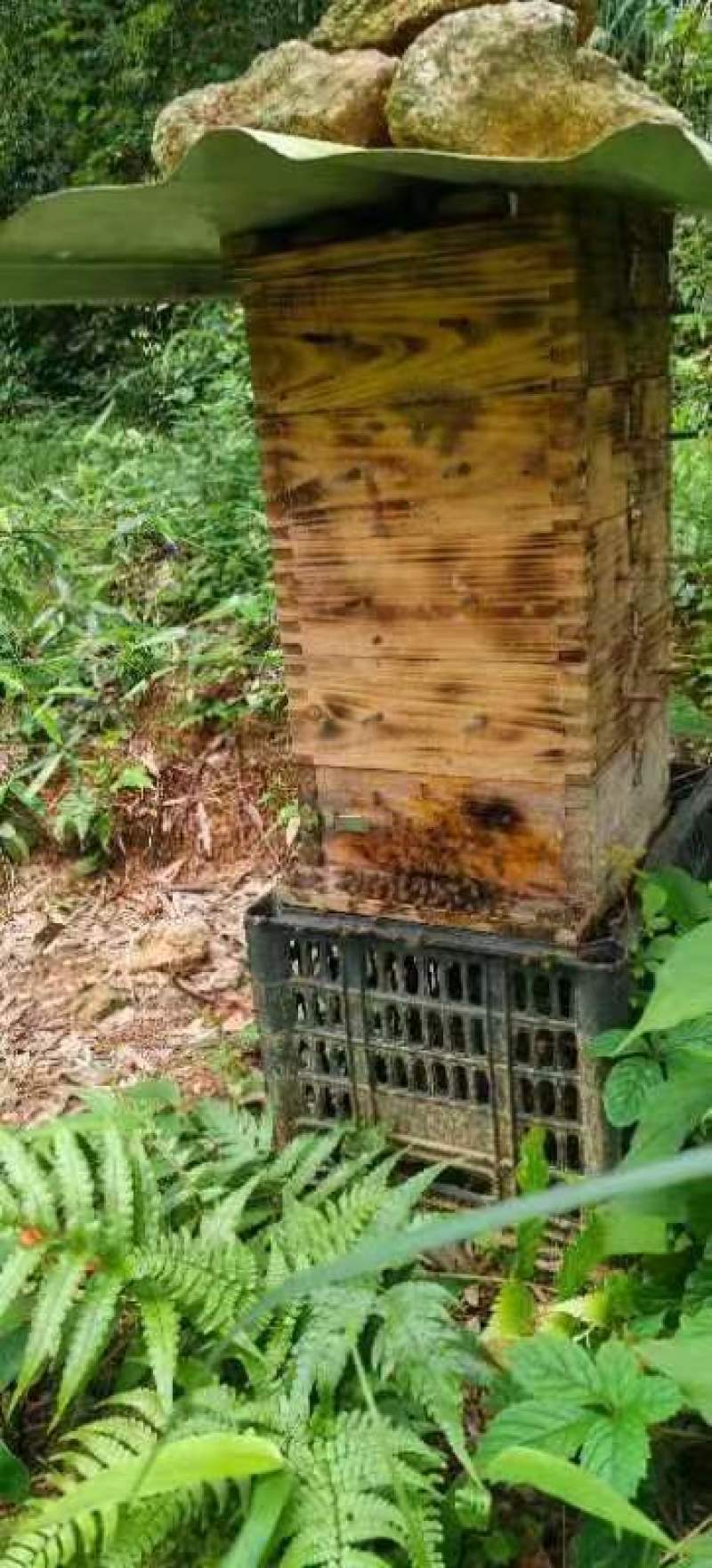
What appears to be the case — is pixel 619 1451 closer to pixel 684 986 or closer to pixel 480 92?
pixel 684 986

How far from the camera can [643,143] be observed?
1.37 metres

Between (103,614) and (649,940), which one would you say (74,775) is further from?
(649,940)

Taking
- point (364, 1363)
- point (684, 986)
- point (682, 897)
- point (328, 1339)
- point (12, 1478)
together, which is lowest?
point (12, 1478)

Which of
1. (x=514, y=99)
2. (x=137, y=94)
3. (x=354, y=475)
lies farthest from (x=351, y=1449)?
(x=137, y=94)

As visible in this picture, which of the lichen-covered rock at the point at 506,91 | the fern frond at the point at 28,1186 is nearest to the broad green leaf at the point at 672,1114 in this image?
the fern frond at the point at 28,1186

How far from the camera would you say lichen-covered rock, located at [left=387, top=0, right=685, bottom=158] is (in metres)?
1.72

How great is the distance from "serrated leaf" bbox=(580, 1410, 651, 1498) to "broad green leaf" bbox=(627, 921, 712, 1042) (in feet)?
1.63

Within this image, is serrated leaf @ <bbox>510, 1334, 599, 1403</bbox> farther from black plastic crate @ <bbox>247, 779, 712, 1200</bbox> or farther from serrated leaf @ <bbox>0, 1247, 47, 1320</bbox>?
serrated leaf @ <bbox>0, 1247, 47, 1320</bbox>

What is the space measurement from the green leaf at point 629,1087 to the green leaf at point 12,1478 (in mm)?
→ 1153

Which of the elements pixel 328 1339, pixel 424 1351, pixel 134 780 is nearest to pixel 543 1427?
pixel 424 1351

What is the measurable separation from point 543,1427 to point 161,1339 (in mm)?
640

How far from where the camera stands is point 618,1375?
156 cm

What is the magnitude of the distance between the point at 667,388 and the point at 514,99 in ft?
2.94

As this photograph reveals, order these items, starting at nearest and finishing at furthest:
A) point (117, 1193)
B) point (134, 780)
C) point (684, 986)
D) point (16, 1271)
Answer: point (684, 986) → point (16, 1271) → point (117, 1193) → point (134, 780)
